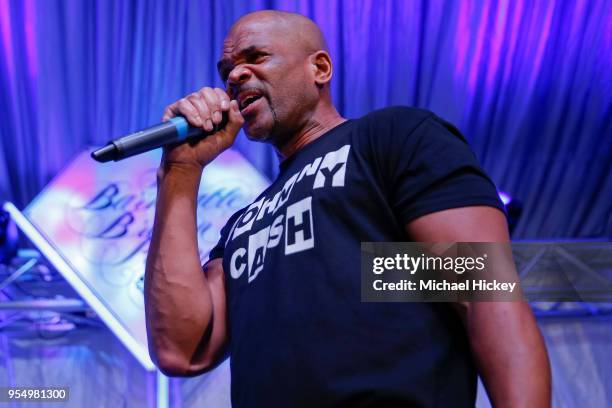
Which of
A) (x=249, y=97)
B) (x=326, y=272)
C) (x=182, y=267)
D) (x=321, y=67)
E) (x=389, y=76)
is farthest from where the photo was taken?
(x=389, y=76)

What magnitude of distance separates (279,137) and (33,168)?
1.54 meters

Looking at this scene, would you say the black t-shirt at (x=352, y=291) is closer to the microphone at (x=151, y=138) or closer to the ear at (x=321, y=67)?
the microphone at (x=151, y=138)

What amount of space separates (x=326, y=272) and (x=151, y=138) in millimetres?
324

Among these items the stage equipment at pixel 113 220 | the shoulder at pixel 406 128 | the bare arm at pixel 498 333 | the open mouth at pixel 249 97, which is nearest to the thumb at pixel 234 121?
the open mouth at pixel 249 97

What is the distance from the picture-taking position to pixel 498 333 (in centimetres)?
81

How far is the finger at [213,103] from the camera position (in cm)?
109

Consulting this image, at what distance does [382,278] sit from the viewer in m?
0.89

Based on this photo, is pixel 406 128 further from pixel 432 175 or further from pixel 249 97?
pixel 249 97

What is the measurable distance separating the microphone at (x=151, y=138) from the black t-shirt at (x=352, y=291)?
18cm

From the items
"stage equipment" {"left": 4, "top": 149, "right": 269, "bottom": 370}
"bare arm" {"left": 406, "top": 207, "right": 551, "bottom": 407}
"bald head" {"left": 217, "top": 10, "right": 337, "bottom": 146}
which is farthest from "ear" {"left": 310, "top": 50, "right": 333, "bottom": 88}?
"stage equipment" {"left": 4, "top": 149, "right": 269, "bottom": 370}

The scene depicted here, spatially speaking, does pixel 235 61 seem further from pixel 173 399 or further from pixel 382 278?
pixel 173 399

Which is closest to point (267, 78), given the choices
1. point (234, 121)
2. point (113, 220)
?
point (234, 121)

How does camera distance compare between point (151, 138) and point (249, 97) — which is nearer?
point (151, 138)

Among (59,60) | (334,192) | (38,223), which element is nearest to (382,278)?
(334,192)
